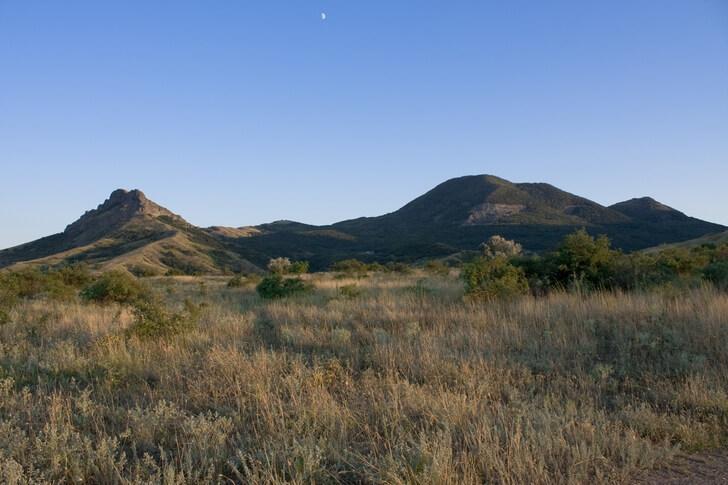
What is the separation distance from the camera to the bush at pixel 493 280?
10680 mm

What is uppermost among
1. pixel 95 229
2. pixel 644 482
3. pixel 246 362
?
pixel 95 229

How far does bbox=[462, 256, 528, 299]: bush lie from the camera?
10.7 meters

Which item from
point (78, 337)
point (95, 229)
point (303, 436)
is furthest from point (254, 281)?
point (95, 229)

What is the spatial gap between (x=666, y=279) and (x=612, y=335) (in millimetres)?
5561

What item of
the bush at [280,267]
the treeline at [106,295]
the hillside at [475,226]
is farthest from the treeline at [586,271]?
the hillside at [475,226]

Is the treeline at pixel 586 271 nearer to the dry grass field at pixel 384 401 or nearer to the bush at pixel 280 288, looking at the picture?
the dry grass field at pixel 384 401

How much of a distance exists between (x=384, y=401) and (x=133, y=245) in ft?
292

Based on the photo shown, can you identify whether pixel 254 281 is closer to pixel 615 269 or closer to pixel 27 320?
pixel 27 320

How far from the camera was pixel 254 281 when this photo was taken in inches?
1097

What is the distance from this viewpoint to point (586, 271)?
11.9 m

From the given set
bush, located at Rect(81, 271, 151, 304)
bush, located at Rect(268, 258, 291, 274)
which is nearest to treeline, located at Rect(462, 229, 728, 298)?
bush, located at Rect(81, 271, 151, 304)

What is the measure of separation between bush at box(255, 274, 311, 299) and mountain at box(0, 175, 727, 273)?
4284 cm

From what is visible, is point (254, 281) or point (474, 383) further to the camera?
point (254, 281)

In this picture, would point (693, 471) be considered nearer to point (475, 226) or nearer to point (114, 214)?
point (475, 226)
